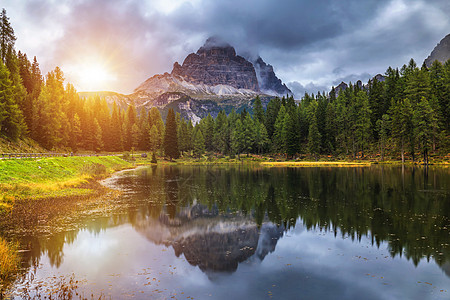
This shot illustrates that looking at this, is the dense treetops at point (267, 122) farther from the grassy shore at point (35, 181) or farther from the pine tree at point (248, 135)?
the grassy shore at point (35, 181)

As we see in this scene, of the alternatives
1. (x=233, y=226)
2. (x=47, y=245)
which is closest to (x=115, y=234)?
(x=47, y=245)

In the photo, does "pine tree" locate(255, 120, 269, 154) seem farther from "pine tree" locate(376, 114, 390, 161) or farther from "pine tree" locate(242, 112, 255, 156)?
"pine tree" locate(376, 114, 390, 161)

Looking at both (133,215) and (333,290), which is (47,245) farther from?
(333,290)

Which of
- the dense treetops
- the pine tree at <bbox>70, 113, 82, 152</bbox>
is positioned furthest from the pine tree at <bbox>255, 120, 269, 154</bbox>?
the pine tree at <bbox>70, 113, 82, 152</bbox>

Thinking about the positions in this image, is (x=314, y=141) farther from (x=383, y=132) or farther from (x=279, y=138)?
(x=383, y=132)

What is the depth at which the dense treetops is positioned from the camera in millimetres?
75500

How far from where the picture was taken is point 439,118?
78.8 meters

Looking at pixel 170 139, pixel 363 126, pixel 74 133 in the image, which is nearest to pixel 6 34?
pixel 74 133

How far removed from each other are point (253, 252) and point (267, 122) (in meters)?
118

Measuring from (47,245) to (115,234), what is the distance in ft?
13.7

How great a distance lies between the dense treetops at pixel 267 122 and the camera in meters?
75.5

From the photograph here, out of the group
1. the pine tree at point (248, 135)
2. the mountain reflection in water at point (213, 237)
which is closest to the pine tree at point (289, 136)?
the pine tree at point (248, 135)

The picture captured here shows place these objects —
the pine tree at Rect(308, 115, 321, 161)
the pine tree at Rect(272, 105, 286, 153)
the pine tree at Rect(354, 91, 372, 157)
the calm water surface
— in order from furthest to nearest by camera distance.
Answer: the pine tree at Rect(272, 105, 286, 153) < the pine tree at Rect(308, 115, 321, 161) < the pine tree at Rect(354, 91, 372, 157) < the calm water surface

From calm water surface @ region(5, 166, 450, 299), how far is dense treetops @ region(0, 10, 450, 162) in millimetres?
61056
